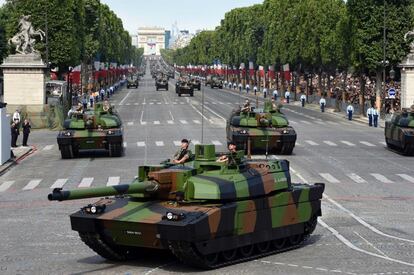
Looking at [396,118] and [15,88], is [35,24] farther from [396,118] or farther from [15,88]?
[396,118]

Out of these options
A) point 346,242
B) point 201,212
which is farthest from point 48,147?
point 201,212

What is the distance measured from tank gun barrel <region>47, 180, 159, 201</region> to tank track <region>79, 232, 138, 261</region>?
3.60 feet

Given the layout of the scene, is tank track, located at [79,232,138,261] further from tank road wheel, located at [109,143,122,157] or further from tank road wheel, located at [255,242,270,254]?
tank road wheel, located at [109,143,122,157]

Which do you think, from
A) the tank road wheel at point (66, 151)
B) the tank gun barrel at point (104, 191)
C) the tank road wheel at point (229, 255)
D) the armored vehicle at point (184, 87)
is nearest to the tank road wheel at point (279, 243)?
the tank road wheel at point (229, 255)

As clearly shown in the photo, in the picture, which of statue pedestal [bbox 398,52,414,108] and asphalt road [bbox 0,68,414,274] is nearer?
asphalt road [bbox 0,68,414,274]

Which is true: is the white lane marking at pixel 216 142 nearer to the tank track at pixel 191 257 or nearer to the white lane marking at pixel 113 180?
the white lane marking at pixel 113 180

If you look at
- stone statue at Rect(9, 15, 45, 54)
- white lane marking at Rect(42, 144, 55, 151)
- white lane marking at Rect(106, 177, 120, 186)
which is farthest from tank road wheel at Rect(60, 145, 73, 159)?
stone statue at Rect(9, 15, 45, 54)

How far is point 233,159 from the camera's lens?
1803 centimetres

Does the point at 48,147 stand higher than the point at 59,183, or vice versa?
the point at 59,183

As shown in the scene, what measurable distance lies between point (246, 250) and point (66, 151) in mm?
22582

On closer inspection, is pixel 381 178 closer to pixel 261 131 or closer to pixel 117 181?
pixel 261 131

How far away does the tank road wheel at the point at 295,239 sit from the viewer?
62.0 ft

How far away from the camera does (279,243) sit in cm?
1861

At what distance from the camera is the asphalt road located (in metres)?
17.0
